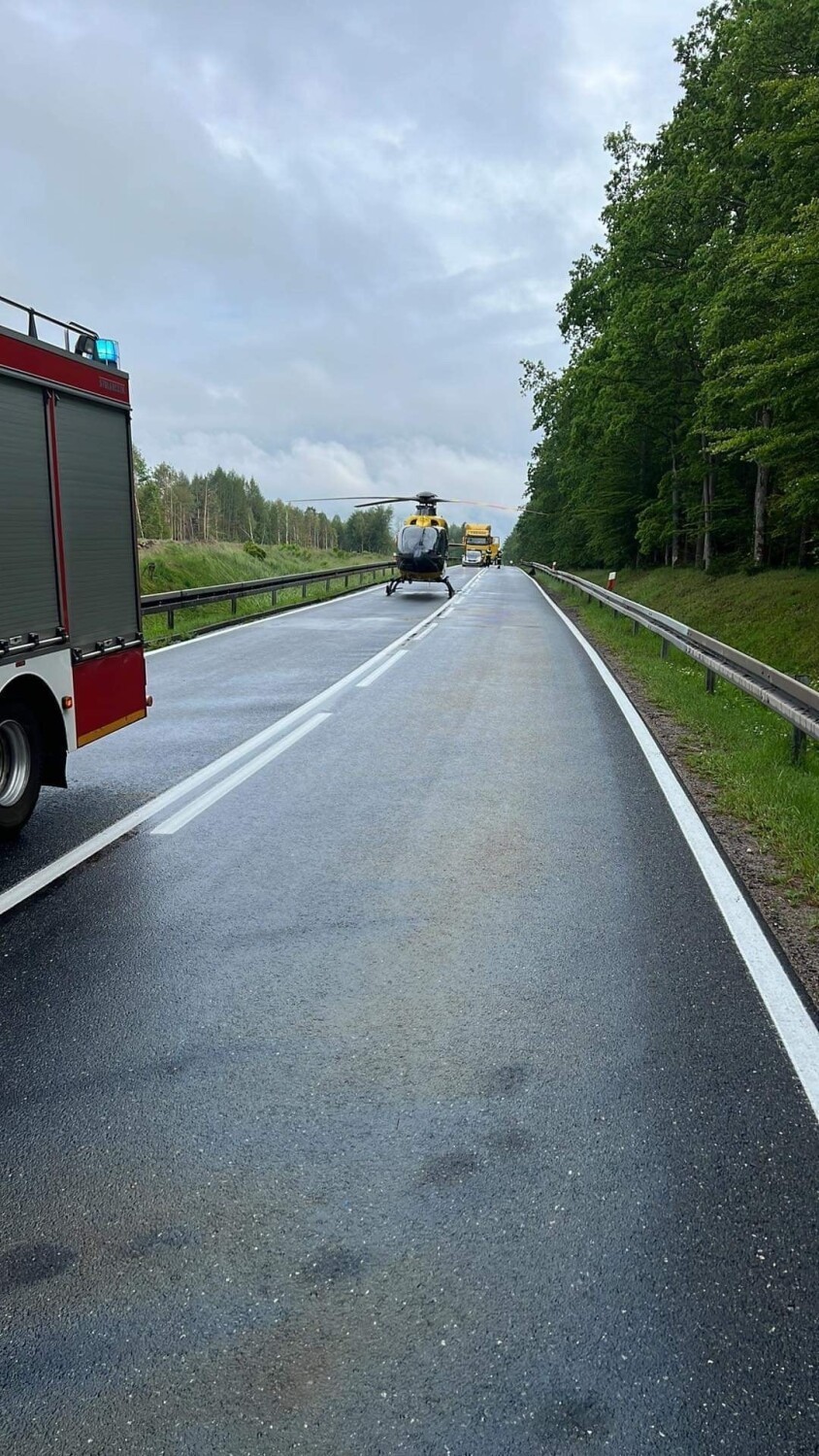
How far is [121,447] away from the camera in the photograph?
7.52 metres

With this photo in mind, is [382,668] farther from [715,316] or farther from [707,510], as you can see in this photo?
[707,510]

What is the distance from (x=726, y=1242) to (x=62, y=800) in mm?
5872

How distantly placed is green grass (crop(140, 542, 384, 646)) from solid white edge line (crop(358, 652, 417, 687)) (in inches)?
165

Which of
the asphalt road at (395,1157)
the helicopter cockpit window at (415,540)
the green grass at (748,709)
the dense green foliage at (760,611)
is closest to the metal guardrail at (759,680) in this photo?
the green grass at (748,709)

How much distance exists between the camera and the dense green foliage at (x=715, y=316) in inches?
685

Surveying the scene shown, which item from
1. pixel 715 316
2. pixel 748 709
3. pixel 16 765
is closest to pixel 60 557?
pixel 16 765

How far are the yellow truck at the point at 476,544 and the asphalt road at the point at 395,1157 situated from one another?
76114mm

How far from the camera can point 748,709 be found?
11.4m

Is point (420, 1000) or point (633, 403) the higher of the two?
point (633, 403)

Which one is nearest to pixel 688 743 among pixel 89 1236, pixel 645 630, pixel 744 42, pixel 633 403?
pixel 89 1236

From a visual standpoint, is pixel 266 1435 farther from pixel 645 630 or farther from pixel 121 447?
pixel 645 630

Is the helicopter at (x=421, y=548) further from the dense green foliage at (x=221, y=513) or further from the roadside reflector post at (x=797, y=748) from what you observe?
the dense green foliage at (x=221, y=513)

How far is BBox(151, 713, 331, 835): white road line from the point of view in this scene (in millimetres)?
6816

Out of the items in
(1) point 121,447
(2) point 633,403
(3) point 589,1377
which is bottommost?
(3) point 589,1377
